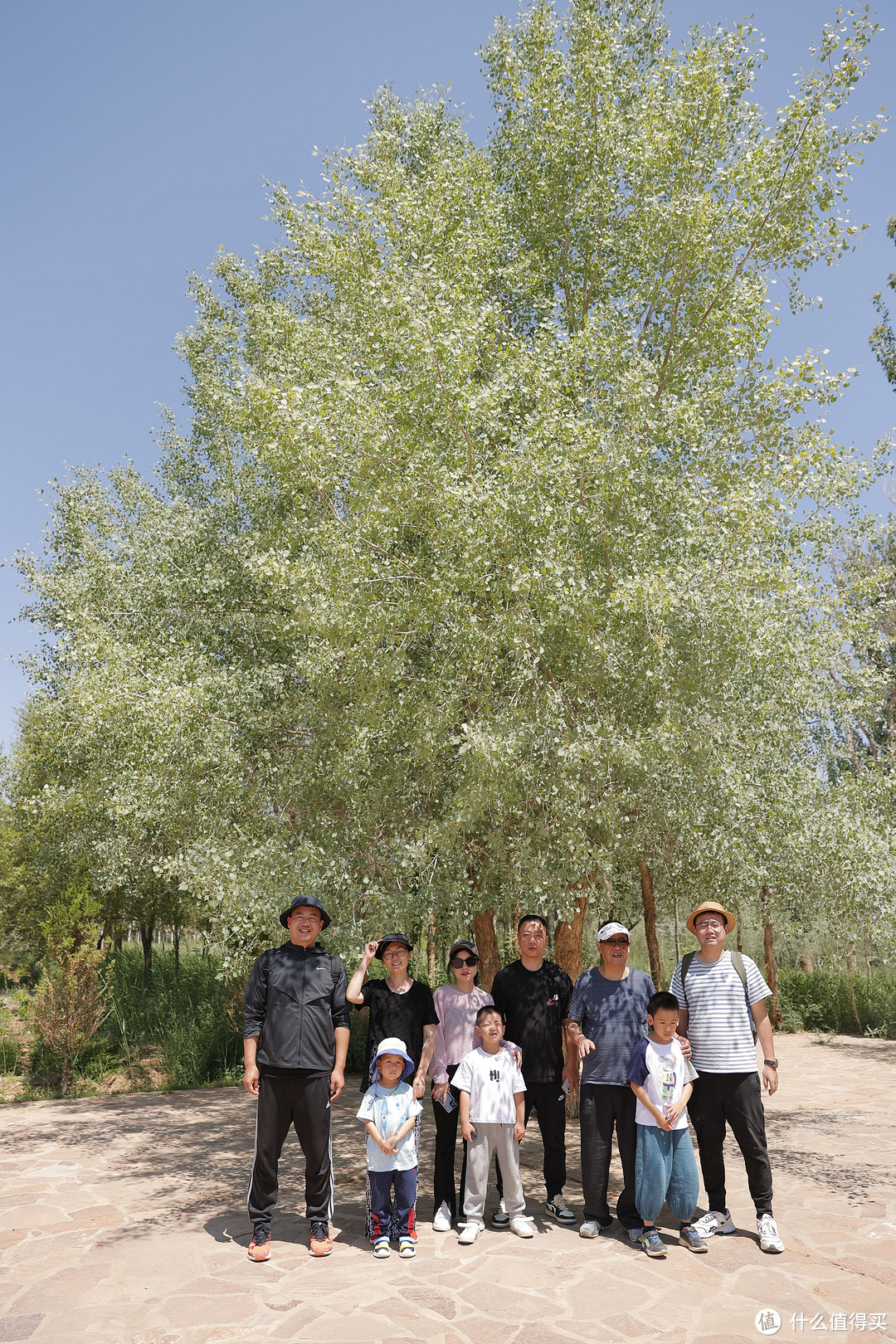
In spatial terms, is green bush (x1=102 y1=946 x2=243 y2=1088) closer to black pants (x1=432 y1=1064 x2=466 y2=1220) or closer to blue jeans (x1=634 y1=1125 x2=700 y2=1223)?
black pants (x1=432 y1=1064 x2=466 y2=1220)

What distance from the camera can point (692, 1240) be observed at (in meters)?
5.16

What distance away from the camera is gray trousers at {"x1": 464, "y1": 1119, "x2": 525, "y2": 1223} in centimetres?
544

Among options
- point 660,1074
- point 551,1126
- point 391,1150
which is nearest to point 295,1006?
point 391,1150

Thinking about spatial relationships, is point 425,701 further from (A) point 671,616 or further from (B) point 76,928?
(B) point 76,928

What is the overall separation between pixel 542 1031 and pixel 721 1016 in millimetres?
1146

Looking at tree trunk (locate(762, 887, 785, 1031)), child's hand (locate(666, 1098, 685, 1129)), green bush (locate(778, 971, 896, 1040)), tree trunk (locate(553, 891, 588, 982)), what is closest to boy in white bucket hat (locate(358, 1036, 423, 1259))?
child's hand (locate(666, 1098, 685, 1129))

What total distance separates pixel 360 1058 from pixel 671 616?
9086 millimetres

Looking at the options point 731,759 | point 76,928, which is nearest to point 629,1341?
point 731,759

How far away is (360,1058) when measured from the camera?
12.8m

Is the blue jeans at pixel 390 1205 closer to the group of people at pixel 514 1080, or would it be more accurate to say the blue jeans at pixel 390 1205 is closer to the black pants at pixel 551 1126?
the group of people at pixel 514 1080

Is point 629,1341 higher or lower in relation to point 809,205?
lower

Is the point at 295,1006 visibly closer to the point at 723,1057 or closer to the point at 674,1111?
the point at 674,1111

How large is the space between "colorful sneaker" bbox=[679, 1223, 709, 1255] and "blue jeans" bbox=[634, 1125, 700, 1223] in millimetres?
73

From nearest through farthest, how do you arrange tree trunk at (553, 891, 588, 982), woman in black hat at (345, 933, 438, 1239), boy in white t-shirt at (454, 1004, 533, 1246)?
boy in white t-shirt at (454, 1004, 533, 1246) → woman in black hat at (345, 933, 438, 1239) → tree trunk at (553, 891, 588, 982)
